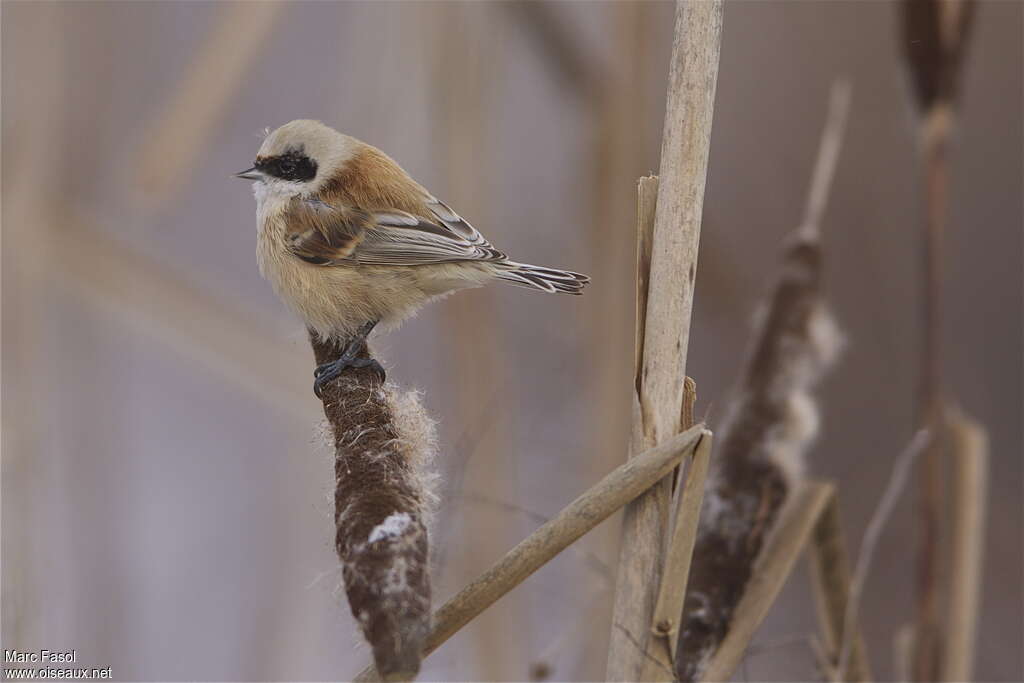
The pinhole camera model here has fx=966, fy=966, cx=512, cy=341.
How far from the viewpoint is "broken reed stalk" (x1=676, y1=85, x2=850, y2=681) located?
117cm

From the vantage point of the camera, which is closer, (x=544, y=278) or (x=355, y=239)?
(x=544, y=278)

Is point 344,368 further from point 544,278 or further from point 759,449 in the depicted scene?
point 759,449

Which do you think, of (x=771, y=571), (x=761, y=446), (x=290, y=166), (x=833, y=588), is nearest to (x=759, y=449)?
(x=761, y=446)

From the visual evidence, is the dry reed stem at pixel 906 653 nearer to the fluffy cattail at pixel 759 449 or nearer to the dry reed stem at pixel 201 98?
the fluffy cattail at pixel 759 449

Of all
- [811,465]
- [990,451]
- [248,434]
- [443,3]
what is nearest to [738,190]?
[811,465]

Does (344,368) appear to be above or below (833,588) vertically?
above

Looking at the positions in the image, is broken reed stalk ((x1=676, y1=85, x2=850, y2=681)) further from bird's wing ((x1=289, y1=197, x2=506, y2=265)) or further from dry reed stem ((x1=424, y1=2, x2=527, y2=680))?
dry reed stem ((x1=424, y1=2, x2=527, y2=680))

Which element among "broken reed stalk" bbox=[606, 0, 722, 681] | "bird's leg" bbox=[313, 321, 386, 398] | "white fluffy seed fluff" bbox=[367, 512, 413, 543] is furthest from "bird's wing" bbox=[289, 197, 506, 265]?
"white fluffy seed fluff" bbox=[367, 512, 413, 543]

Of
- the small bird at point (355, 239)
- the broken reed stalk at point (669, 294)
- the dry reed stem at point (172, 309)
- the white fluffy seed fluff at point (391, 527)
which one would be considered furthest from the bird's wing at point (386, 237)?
the white fluffy seed fluff at point (391, 527)

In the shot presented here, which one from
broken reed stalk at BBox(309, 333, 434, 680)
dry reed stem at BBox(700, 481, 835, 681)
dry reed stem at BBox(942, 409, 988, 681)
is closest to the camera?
broken reed stalk at BBox(309, 333, 434, 680)

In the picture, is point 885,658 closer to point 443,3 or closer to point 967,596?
point 967,596

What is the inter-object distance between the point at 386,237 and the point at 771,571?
2.56 ft

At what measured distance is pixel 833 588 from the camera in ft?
4.56

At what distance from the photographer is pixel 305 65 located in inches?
118
